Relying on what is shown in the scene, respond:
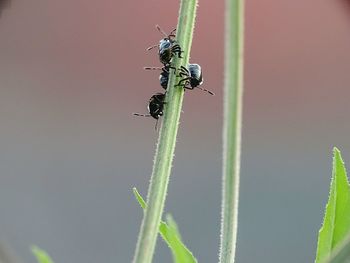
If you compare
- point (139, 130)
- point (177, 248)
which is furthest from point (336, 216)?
point (139, 130)

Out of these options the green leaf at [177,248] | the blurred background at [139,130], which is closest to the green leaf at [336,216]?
the green leaf at [177,248]

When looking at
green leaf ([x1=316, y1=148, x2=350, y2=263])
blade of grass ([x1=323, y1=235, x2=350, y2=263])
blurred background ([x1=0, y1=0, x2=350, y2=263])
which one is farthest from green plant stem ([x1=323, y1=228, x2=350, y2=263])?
blurred background ([x1=0, y1=0, x2=350, y2=263])

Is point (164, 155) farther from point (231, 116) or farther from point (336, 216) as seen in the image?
point (336, 216)

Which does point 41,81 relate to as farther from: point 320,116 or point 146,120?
point 320,116

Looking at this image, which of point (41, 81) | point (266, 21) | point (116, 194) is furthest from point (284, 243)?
point (41, 81)

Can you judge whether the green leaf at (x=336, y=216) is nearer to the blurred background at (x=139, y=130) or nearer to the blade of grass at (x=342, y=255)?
the blade of grass at (x=342, y=255)

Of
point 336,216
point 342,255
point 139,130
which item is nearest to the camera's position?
point 342,255
